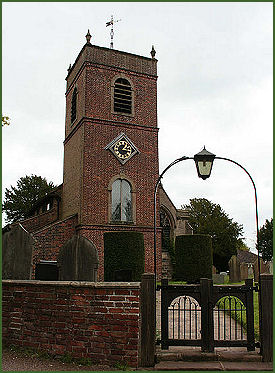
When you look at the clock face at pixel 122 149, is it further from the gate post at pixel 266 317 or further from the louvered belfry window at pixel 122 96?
the gate post at pixel 266 317

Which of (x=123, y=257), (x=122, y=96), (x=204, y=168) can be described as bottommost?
(x=123, y=257)

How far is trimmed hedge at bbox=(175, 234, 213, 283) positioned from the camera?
751 inches

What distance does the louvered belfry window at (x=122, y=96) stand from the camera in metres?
22.4

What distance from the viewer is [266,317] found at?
6184 millimetres

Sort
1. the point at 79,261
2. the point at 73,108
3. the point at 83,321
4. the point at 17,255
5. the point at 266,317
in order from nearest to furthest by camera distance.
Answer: the point at 83,321 < the point at 266,317 < the point at 79,261 < the point at 17,255 < the point at 73,108

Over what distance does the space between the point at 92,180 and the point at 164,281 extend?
1444cm

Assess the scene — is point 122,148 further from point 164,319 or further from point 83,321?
point 83,321

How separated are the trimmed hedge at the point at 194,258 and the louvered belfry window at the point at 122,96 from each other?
819 centimetres

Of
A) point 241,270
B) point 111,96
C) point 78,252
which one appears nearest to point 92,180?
point 111,96

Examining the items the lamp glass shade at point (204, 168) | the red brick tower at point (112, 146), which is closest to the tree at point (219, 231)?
the red brick tower at point (112, 146)

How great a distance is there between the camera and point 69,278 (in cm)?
698

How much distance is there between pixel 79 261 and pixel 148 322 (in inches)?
67.6

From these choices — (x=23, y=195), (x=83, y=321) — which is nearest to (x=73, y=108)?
(x=83, y=321)

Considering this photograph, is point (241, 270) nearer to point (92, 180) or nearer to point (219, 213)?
point (92, 180)
